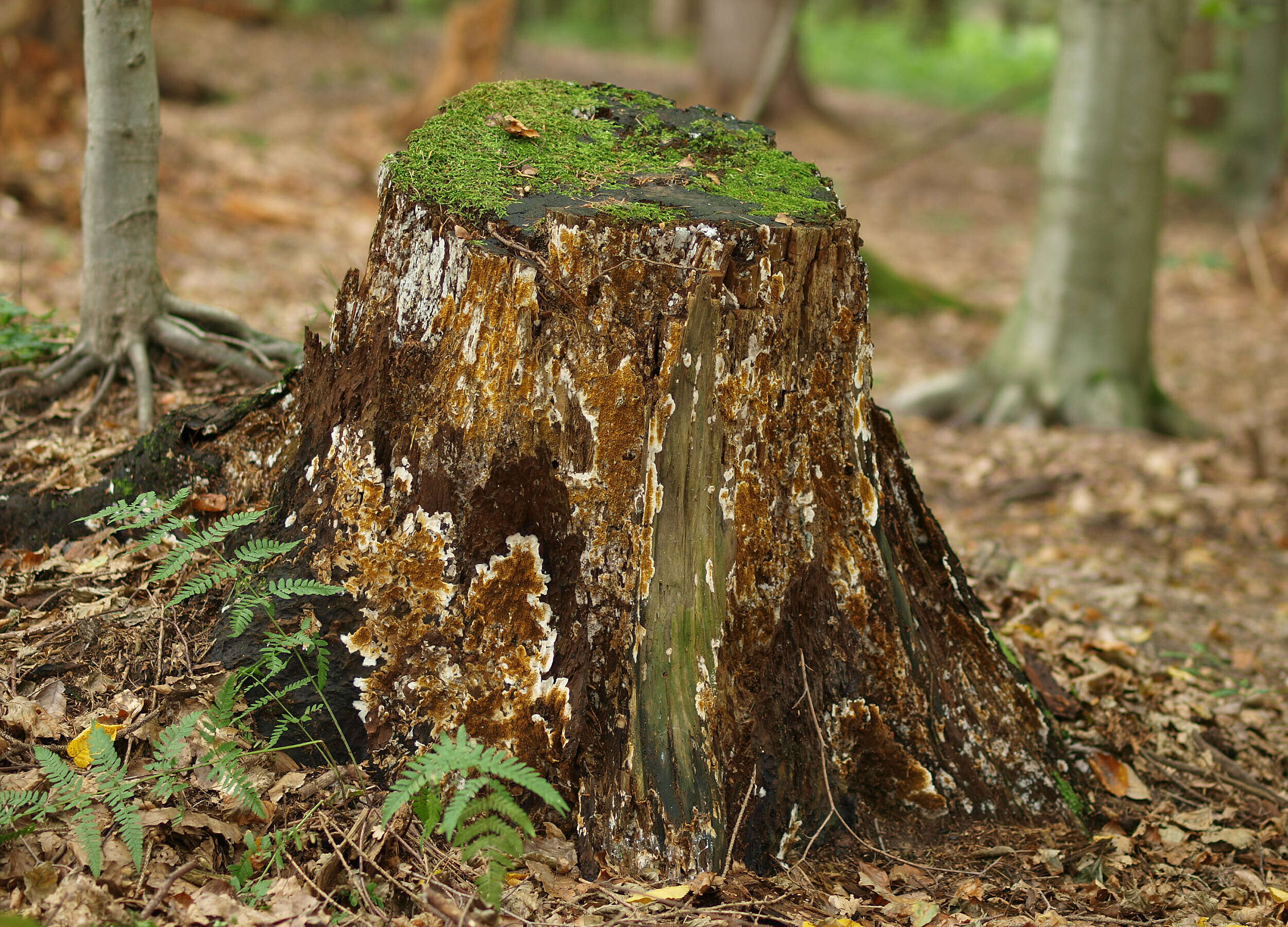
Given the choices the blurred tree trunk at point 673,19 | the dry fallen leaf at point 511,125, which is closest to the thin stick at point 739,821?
the dry fallen leaf at point 511,125

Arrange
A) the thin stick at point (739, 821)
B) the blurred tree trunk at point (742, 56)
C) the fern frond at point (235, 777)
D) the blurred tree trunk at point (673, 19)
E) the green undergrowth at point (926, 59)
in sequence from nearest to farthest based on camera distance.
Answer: the fern frond at point (235, 777), the thin stick at point (739, 821), the blurred tree trunk at point (742, 56), the green undergrowth at point (926, 59), the blurred tree trunk at point (673, 19)

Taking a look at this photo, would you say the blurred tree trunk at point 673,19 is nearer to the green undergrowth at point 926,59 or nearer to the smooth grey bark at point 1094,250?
the green undergrowth at point 926,59

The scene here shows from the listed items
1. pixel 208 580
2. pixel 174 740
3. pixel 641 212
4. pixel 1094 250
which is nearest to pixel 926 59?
pixel 1094 250

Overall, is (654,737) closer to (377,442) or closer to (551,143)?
(377,442)

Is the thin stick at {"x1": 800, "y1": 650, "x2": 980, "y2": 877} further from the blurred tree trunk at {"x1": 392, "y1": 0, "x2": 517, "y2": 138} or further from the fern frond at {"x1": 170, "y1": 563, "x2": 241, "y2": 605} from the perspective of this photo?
the blurred tree trunk at {"x1": 392, "y1": 0, "x2": 517, "y2": 138}

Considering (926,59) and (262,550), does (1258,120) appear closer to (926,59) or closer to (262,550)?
(926,59)

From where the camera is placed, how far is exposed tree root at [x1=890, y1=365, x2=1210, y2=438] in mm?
6812

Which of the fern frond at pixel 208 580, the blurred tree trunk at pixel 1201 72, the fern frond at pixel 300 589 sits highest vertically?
the blurred tree trunk at pixel 1201 72

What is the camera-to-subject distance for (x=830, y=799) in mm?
2432

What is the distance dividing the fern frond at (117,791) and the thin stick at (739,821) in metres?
1.19

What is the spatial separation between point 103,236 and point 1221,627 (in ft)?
15.3

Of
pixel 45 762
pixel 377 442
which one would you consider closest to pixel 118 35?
pixel 377 442

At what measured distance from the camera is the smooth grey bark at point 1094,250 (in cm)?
641

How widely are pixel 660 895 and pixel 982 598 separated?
7.29 feet
